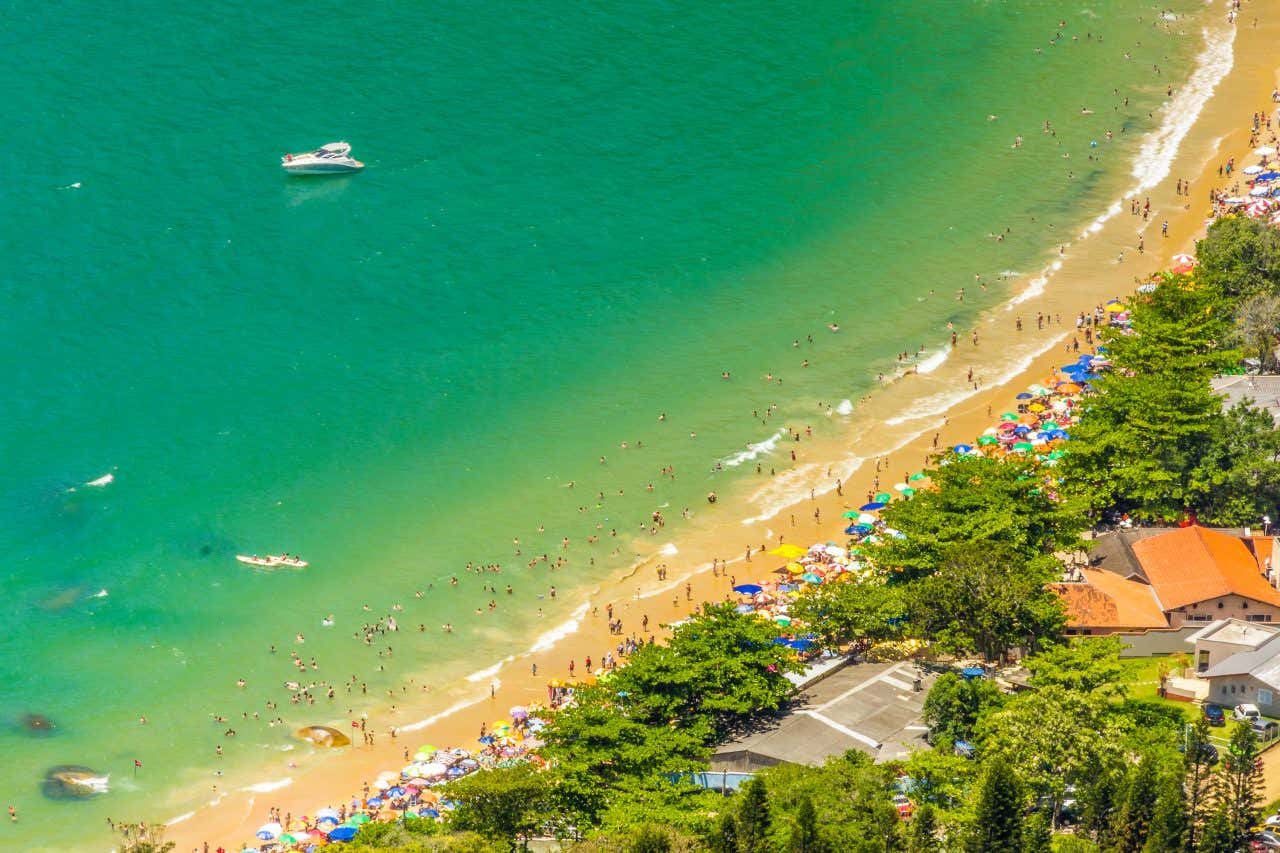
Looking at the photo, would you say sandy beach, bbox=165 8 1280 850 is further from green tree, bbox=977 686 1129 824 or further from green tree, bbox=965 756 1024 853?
green tree, bbox=965 756 1024 853

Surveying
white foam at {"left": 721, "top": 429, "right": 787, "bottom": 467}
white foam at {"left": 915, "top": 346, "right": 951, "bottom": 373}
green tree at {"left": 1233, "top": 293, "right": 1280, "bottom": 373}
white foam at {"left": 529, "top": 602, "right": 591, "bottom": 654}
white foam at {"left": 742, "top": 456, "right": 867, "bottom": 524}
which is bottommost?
white foam at {"left": 529, "top": 602, "right": 591, "bottom": 654}

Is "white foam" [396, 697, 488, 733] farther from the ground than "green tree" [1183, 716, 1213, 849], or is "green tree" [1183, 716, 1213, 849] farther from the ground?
"green tree" [1183, 716, 1213, 849]

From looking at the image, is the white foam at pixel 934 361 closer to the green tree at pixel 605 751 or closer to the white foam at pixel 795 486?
the white foam at pixel 795 486

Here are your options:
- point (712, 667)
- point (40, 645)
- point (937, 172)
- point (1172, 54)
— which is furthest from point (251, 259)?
point (1172, 54)

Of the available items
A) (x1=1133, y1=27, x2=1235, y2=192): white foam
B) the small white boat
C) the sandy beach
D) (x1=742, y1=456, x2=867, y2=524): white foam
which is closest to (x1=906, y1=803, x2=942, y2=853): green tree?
the sandy beach

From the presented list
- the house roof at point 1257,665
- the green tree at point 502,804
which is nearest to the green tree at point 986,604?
the house roof at point 1257,665
